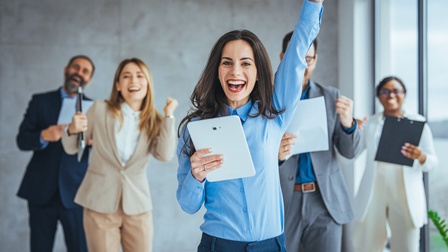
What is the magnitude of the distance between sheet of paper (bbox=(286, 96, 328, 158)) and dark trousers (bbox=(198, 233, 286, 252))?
0.87 metres

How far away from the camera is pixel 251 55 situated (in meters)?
1.93

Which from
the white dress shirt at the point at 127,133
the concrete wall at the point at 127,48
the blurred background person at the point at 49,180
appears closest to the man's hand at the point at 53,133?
the blurred background person at the point at 49,180

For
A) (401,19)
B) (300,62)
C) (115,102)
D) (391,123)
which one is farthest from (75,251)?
(401,19)

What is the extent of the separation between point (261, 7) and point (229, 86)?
357 cm

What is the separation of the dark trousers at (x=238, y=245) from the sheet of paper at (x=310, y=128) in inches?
34.3

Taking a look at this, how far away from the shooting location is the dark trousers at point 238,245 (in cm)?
185

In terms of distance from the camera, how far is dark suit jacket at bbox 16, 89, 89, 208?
3.91m

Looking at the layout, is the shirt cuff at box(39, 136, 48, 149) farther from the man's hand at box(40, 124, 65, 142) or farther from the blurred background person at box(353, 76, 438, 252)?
the blurred background person at box(353, 76, 438, 252)

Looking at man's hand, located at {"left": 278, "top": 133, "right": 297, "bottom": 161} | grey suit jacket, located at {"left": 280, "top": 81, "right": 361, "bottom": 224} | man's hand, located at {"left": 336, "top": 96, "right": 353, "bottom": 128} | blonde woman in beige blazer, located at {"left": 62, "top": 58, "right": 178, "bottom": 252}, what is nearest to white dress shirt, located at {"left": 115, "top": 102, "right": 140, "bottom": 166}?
blonde woman in beige blazer, located at {"left": 62, "top": 58, "right": 178, "bottom": 252}

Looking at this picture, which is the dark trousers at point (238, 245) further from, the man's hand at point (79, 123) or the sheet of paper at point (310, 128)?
the man's hand at point (79, 123)

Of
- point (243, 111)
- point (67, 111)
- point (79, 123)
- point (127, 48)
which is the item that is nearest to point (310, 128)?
point (243, 111)

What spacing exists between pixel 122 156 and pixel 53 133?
0.72 m

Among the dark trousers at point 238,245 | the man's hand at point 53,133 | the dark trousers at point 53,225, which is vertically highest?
the man's hand at point 53,133

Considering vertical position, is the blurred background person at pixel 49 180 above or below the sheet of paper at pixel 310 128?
below
